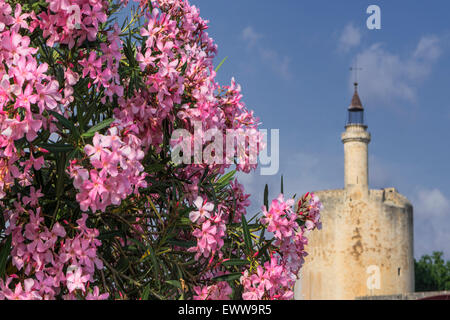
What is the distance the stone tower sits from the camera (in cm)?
3162

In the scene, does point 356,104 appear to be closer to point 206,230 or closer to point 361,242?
point 361,242

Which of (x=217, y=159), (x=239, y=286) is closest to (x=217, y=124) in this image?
(x=217, y=159)

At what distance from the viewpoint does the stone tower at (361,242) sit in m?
31.6

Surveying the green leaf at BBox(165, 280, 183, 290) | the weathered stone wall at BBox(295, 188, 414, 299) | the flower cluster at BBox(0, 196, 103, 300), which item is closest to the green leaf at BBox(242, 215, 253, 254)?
the green leaf at BBox(165, 280, 183, 290)

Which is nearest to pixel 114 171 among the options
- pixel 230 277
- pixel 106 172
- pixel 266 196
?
pixel 106 172

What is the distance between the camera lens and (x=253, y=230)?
3096 mm

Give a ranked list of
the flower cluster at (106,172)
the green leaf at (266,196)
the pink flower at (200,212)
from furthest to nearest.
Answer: the green leaf at (266,196), the pink flower at (200,212), the flower cluster at (106,172)

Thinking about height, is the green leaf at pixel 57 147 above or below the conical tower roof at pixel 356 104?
below

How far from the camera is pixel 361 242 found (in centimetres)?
3170

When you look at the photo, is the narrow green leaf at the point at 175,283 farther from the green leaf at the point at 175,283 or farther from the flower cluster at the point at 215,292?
the flower cluster at the point at 215,292

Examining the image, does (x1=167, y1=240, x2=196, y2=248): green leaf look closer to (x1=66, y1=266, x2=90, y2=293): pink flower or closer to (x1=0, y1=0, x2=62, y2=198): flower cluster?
(x1=66, y1=266, x2=90, y2=293): pink flower

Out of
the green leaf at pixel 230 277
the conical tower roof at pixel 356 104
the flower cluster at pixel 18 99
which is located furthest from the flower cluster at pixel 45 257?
the conical tower roof at pixel 356 104

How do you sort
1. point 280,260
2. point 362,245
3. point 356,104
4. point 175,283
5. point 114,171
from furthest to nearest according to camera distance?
1. point 356,104
2. point 362,245
3. point 280,260
4. point 175,283
5. point 114,171

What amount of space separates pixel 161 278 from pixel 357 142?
1218 inches
